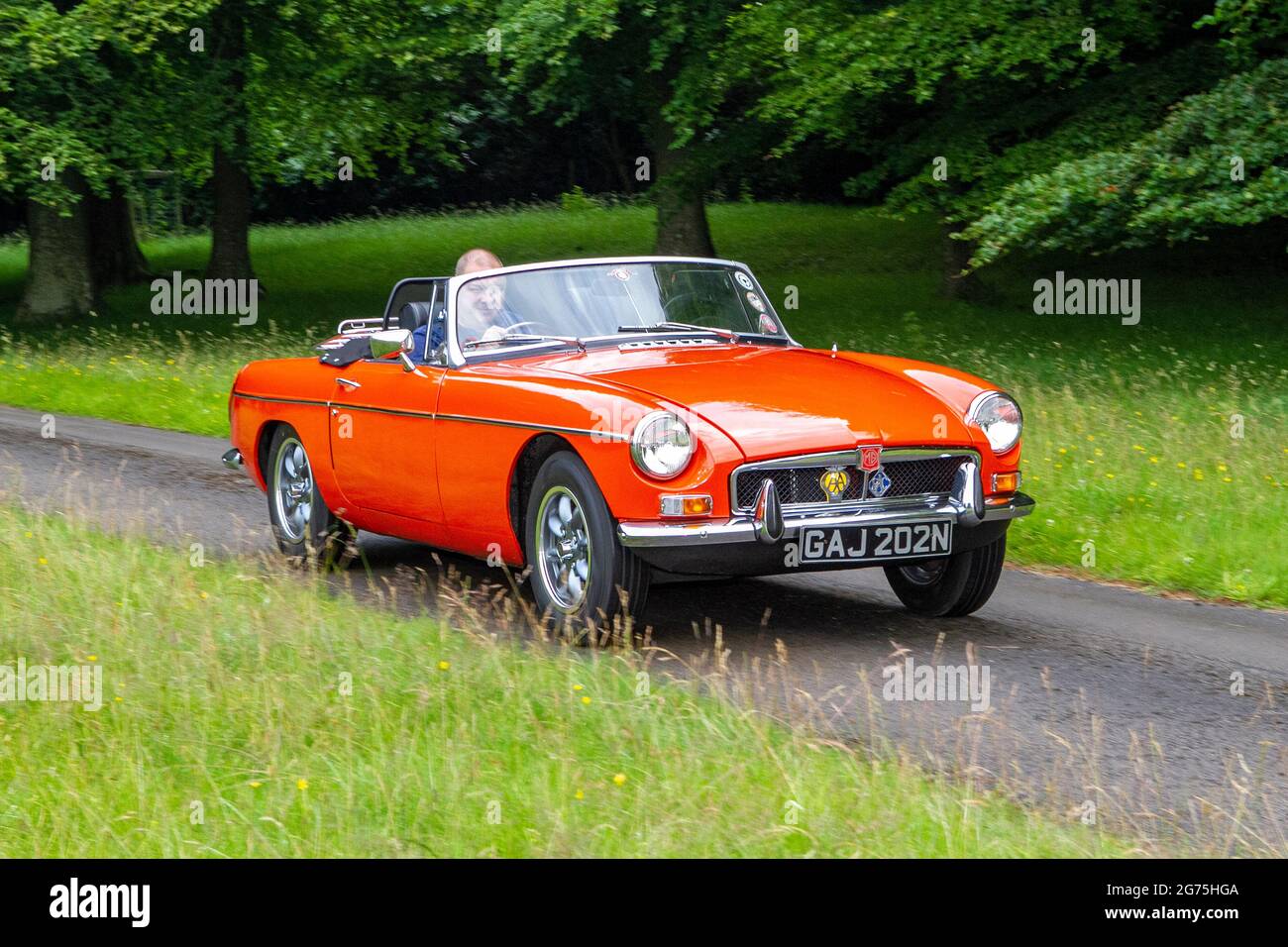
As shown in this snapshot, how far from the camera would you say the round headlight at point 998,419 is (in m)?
7.26

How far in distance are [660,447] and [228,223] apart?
1025 inches

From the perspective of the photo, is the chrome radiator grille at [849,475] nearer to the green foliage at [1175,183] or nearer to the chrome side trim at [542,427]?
the chrome side trim at [542,427]

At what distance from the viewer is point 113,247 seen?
34.8m

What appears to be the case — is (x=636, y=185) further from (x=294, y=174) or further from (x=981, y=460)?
(x=981, y=460)

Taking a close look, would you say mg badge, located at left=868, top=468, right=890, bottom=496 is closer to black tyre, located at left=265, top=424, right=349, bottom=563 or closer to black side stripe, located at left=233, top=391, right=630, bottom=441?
black side stripe, located at left=233, top=391, right=630, bottom=441

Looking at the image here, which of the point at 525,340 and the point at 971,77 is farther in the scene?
the point at 971,77

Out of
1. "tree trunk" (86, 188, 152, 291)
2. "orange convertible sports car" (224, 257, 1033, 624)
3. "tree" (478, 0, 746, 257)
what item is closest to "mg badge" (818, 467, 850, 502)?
"orange convertible sports car" (224, 257, 1033, 624)

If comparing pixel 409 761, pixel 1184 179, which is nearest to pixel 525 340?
pixel 409 761

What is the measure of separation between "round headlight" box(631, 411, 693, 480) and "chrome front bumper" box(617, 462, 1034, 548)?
218 mm

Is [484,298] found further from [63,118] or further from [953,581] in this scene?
[63,118]

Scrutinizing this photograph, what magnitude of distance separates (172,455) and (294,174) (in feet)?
115

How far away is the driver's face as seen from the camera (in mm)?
8039

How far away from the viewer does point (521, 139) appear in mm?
52531

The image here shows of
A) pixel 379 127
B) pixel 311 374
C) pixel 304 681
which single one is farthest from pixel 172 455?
pixel 379 127
